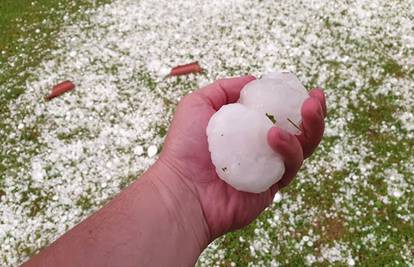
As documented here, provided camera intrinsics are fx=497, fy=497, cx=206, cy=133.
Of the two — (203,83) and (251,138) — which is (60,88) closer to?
(203,83)

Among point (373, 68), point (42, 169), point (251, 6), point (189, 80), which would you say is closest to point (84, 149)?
point (42, 169)

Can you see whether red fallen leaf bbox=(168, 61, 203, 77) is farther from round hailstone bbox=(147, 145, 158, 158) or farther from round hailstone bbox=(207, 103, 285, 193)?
round hailstone bbox=(207, 103, 285, 193)

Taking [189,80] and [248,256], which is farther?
[189,80]

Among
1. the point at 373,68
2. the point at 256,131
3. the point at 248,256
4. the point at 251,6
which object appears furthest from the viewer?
the point at 251,6

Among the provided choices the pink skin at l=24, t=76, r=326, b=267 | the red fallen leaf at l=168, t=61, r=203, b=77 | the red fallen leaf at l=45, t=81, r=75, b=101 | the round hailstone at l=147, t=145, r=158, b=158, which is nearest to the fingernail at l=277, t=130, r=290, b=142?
the pink skin at l=24, t=76, r=326, b=267

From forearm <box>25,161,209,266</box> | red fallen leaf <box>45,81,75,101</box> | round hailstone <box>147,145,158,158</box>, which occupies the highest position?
forearm <box>25,161,209,266</box>

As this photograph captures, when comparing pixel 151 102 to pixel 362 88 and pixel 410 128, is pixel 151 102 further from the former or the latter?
pixel 410 128
